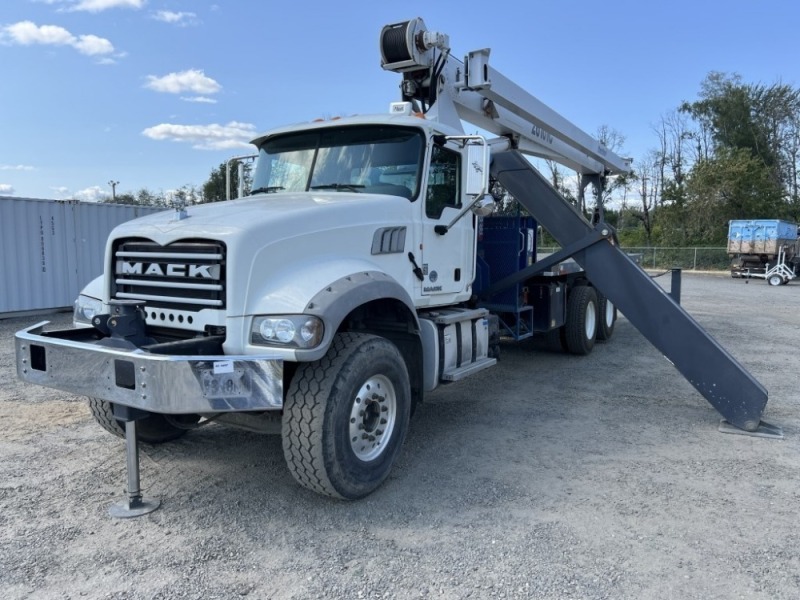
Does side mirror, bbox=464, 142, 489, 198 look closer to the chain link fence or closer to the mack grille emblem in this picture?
the mack grille emblem

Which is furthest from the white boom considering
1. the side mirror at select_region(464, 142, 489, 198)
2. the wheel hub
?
the wheel hub

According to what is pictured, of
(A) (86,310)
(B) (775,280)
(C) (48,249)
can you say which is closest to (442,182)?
(A) (86,310)

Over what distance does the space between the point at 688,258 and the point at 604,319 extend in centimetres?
2929

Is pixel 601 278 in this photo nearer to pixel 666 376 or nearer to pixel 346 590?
pixel 666 376

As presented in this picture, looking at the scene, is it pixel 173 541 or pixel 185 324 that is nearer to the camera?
pixel 173 541

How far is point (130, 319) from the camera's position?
3.57 metres

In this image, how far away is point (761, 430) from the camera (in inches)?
212

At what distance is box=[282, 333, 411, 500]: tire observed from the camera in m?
3.55

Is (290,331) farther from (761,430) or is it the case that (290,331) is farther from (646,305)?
(761,430)

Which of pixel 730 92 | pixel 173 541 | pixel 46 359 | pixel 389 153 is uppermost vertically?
pixel 730 92

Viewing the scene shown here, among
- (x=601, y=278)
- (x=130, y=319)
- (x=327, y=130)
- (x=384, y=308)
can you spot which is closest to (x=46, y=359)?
(x=130, y=319)

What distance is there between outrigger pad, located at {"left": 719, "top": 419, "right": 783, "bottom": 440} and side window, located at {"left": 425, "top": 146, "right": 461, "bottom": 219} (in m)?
3.22

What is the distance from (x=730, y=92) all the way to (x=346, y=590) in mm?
52865

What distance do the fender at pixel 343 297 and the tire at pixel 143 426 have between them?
1.81 metres
